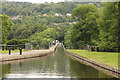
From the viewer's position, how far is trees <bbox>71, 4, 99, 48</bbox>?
58.4 m

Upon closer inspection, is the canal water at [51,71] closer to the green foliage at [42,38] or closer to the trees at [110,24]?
the trees at [110,24]

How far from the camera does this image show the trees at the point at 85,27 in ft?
192

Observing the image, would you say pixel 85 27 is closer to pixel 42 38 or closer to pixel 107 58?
pixel 42 38

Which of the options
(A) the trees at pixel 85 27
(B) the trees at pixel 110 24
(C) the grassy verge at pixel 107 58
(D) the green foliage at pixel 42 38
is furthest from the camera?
(D) the green foliage at pixel 42 38

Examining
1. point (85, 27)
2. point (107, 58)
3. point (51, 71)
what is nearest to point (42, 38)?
point (85, 27)

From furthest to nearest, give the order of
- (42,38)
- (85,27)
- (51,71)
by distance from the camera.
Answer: (42,38) < (85,27) < (51,71)

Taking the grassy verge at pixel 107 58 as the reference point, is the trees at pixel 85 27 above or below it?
above

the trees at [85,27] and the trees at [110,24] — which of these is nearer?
the trees at [110,24]

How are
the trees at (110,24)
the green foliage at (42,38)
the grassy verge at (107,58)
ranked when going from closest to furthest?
the grassy verge at (107,58) < the trees at (110,24) < the green foliage at (42,38)

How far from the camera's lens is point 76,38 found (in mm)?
62719

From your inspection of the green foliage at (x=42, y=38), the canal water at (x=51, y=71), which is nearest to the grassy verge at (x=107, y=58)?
the canal water at (x=51, y=71)

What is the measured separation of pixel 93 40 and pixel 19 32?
205 feet

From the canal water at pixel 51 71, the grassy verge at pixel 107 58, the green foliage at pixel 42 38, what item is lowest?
the canal water at pixel 51 71

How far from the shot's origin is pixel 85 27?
58812mm
